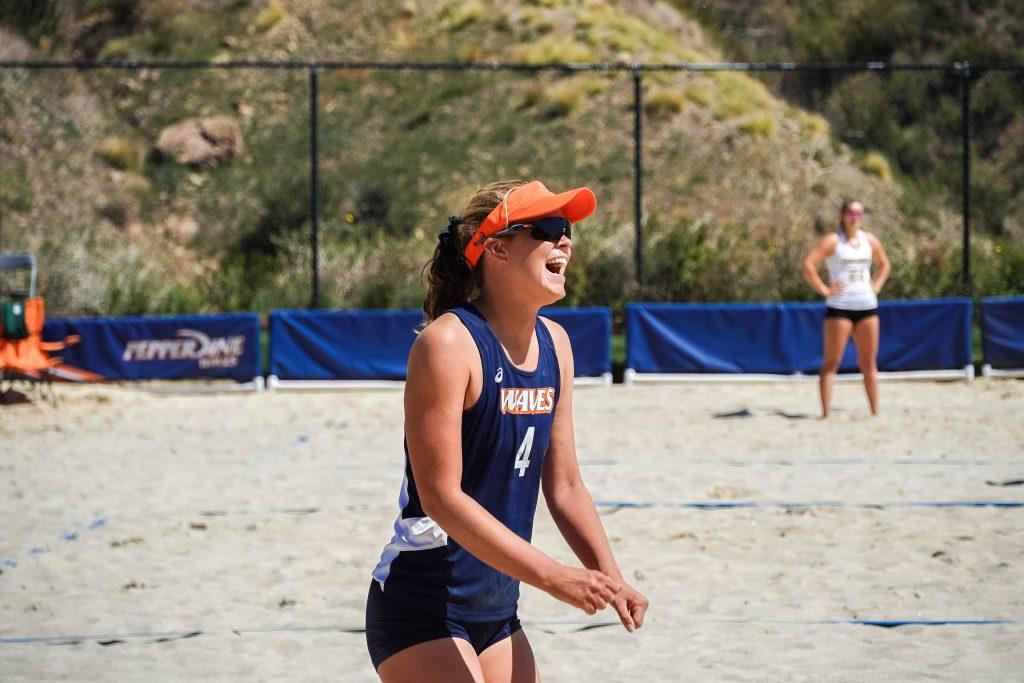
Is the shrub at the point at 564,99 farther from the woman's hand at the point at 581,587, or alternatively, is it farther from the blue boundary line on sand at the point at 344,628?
the woman's hand at the point at 581,587

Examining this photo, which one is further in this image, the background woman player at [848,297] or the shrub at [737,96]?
the shrub at [737,96]

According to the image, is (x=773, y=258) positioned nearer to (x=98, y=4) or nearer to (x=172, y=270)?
(x=172, y=270)

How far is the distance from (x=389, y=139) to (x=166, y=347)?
54.1 ft

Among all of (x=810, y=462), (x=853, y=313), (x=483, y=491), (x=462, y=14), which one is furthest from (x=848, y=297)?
(x=462, y=14)

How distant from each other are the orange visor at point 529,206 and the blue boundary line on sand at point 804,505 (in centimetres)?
452

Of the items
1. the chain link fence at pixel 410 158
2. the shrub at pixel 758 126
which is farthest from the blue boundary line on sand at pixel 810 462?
the shrub at pixel 758 126

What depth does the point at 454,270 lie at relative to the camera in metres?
2.52

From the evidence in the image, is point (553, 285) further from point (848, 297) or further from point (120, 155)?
point (120, 155)

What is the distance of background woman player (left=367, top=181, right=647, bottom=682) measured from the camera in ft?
7.43

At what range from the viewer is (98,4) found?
35.0 metres

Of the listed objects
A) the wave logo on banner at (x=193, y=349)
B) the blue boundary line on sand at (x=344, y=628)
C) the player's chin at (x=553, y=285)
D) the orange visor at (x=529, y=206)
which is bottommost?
the blue boundary line on sand at (x=344, y=628)

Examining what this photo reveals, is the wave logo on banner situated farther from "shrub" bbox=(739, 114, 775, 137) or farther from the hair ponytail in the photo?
"shrub" bbox=(739, 114, 775, 137)

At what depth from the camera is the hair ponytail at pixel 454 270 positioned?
2459 mm

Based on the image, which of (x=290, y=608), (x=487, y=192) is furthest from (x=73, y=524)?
(x=487, y=192)
